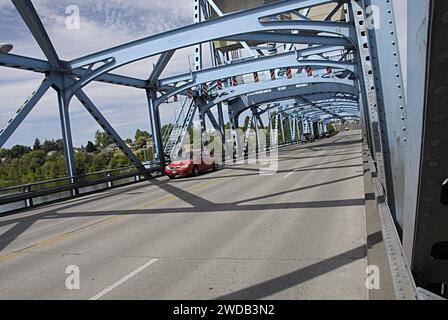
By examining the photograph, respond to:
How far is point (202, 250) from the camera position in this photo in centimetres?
656

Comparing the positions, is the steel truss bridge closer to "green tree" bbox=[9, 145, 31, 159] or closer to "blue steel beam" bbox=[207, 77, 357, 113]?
"blue steel beam" bbox=[207, 77, 357, 113]

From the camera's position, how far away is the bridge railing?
50.3 feet

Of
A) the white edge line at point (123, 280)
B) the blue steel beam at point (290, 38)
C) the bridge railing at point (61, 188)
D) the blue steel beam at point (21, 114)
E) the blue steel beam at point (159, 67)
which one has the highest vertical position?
the blue steel beam at point (159, 67)

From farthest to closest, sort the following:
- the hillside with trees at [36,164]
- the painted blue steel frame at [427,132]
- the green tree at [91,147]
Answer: the green tree at [91,147] < the hillside with trees at [36,164] < the painted blue steel frame at [427,132]

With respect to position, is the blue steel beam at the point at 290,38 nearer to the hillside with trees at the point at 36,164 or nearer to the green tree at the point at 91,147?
the hillside with trees at the point at 36,164

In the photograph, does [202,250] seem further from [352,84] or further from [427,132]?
[352,84]

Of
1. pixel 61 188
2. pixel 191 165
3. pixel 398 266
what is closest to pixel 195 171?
pixel 191 165

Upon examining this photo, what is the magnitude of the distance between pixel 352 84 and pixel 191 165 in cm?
1813

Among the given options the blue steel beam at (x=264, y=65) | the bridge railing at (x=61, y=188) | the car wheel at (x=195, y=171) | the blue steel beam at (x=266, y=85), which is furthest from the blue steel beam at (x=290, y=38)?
the blue steel beam at (x=266, y=85)

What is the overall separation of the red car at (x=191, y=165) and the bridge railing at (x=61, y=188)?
2231mm

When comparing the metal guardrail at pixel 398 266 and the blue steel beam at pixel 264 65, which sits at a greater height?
the blue steel beam at pixel 264 65

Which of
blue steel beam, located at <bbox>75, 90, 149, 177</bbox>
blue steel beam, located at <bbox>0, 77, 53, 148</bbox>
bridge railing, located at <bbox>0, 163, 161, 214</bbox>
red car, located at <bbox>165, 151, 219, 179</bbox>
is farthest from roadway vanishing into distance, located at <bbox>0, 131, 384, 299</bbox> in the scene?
red car, located at <bbox>165, 151, 219, 179</bbox>

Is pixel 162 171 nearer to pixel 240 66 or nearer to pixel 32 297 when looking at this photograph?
pixel 240 66

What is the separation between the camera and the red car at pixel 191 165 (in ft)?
73.6
